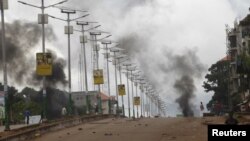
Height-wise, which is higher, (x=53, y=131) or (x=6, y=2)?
(x=6, y=2)

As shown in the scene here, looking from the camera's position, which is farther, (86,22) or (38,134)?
(86,22)

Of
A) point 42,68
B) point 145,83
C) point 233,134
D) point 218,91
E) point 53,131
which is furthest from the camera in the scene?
point 145,83

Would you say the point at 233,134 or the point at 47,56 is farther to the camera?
the point at 47,56

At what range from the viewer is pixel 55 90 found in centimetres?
11844

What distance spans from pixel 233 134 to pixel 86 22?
64.3 metres

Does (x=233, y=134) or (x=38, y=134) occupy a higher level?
(x=233, y=134)

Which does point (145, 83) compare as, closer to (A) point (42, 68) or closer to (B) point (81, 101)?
(B) point (81, 101)

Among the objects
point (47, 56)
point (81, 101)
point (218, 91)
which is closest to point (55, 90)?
point (218, 91)

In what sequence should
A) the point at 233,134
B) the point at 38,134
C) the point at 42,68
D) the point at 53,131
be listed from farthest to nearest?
the point at 42,68, the point at 53,131, the point at 38,134, the point at 233,134

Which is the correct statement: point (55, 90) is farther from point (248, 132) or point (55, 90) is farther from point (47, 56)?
point (248, 132)

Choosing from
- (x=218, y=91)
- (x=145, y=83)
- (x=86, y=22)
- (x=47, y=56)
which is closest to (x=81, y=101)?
(x=145, y=83)

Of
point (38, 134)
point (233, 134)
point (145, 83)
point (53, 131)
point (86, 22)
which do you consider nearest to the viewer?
point (233, 134)

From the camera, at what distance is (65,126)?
141ft

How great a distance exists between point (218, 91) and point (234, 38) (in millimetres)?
11586
